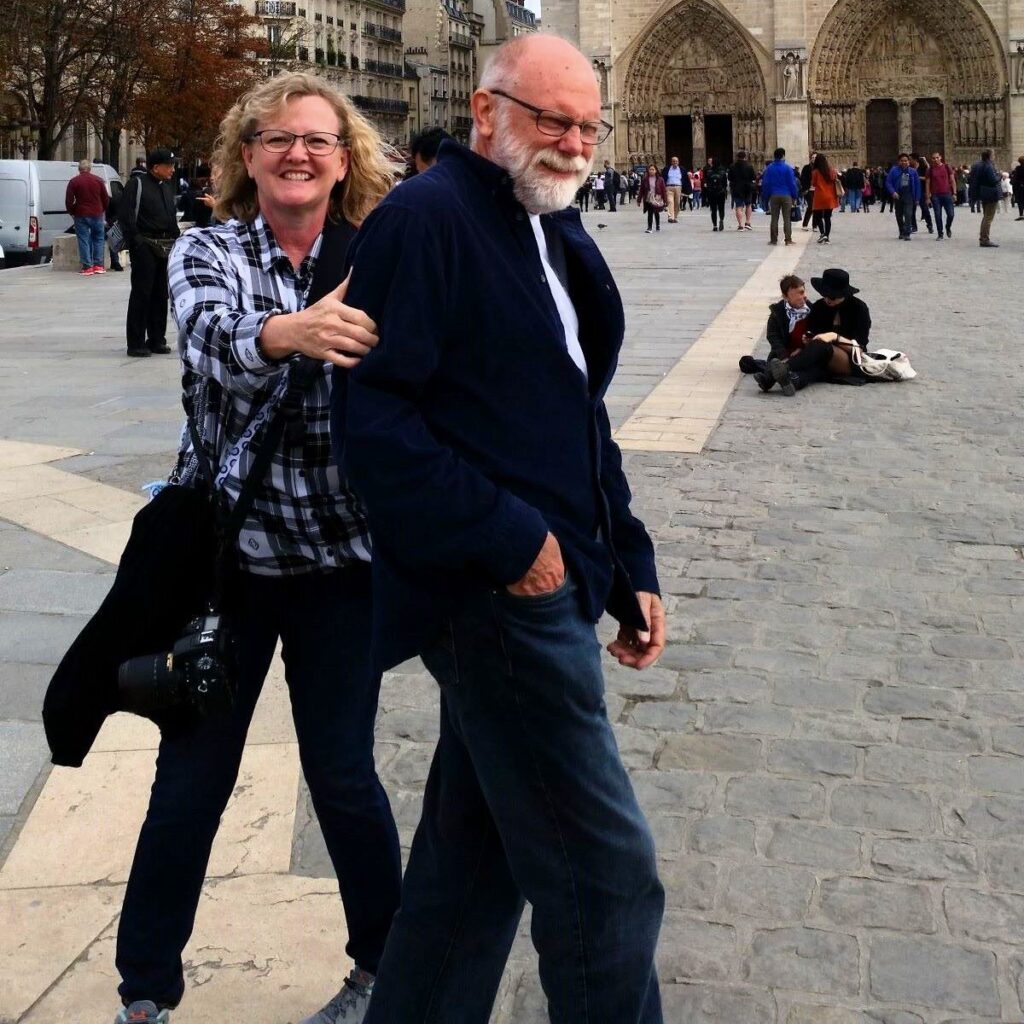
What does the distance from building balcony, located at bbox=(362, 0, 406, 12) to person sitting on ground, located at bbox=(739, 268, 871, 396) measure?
83.8 metres

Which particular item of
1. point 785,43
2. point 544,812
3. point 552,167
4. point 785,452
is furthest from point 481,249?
point 785,43

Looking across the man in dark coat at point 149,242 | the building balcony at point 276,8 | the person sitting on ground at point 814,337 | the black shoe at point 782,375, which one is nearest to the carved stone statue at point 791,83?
the building balcony at point 276,8

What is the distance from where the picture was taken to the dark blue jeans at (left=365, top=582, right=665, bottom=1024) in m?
2.31

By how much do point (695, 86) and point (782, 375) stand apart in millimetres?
46900

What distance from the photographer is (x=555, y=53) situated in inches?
93.7

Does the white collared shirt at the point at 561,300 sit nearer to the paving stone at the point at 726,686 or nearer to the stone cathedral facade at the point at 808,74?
the paving stone at the point at 726,686

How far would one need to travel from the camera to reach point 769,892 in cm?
353

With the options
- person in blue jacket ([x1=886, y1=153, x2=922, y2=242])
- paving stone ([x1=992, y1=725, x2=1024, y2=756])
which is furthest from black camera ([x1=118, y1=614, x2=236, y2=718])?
person in blue jacket ([x1=886, y1=153, x2=922, y2=242])

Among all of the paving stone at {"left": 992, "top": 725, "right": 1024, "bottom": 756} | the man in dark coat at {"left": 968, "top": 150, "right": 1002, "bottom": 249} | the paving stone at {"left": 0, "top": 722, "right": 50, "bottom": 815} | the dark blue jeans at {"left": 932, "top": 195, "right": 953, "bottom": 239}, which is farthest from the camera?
the dark blue jeans at {"left": 932, "top": 195, "right": 953, "bottom": 239}

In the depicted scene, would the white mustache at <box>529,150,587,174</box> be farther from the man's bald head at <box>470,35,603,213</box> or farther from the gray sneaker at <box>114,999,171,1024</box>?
the gray sneaker at <box>114,999,171,1024</box>

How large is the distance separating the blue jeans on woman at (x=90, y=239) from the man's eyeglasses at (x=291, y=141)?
73.6 feet

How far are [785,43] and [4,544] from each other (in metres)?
51.0

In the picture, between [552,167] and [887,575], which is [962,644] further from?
[552,167]

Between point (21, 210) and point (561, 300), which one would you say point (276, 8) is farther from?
point (561, 300)
